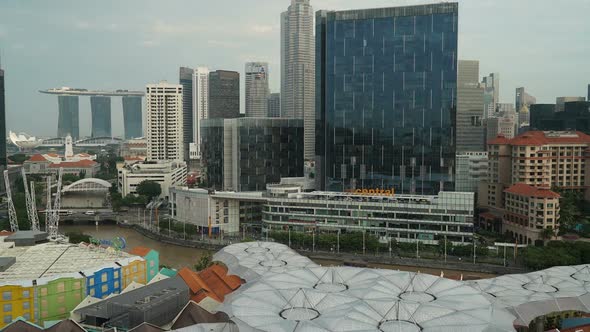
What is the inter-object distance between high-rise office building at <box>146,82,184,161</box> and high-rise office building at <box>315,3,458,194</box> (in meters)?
30.5

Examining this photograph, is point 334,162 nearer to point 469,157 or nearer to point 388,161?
point 388,161

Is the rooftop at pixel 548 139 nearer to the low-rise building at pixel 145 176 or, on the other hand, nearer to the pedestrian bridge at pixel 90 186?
the low-rise building at pixel 145 176

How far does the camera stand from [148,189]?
4669cm

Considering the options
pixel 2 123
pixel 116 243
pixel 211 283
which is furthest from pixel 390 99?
pixel 2 123

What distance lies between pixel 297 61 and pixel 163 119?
41.0 m

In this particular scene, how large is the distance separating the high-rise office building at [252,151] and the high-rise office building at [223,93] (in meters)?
54.6

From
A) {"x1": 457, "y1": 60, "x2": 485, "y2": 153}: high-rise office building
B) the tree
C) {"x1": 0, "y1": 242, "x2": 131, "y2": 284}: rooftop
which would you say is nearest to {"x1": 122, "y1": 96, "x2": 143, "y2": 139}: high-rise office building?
{"x1": 457, "y1": 60, "x2": 485, "y2": 153}: high-rise office building

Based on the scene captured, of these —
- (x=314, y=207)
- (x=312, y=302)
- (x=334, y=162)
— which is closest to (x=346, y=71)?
(x=334, y=162)

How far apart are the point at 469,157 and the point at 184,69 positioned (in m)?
82.3

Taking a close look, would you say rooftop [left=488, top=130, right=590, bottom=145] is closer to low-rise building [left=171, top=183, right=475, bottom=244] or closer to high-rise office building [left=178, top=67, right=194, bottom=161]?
low-rise building [left=171, top=183, right=475, bottom=244]

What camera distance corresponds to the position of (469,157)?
4553 cm

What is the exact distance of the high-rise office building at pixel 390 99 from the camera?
37219 millimetres

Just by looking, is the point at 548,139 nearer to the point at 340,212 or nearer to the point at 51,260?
the point at 340,212

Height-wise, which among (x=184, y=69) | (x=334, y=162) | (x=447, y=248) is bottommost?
(x=447, y=248)
